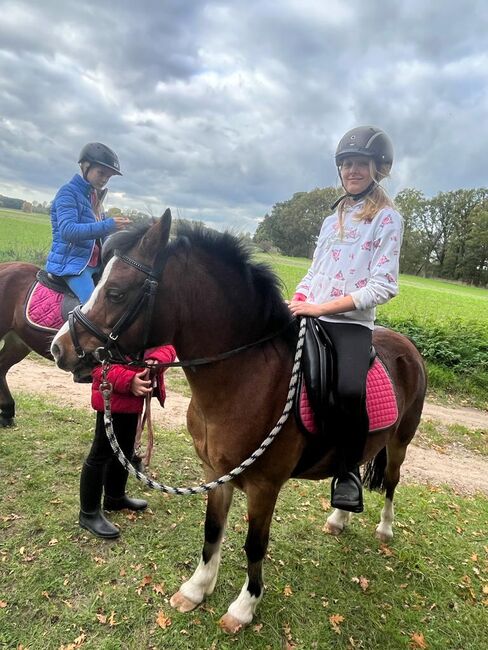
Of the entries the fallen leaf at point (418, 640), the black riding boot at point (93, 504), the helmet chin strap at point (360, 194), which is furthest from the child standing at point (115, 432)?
the fallen leaf at point (418, 640)

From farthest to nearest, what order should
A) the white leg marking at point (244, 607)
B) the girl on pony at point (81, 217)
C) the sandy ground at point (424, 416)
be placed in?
1. the sandy ground at point (424, 416)
2. the girl on pony at point (81, 217)
3. the white leg marking at point (244, 607)

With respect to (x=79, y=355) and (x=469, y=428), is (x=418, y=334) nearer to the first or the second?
(x=469, y=428)

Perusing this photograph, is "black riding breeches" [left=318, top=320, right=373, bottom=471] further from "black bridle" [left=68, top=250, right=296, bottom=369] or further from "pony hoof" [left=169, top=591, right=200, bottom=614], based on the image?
"pony hoof" [left=169, top=591, right=200, bottom=614]

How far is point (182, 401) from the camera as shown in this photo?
6.85 meters

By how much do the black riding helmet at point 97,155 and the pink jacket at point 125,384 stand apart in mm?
2447

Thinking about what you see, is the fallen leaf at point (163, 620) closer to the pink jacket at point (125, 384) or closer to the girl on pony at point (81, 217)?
the pink jacket at point (125, 384)

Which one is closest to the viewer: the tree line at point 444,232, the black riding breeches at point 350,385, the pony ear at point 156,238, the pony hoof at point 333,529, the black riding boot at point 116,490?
the pony ear at point 156,238

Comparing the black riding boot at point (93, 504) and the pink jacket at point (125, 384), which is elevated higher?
the pink jacket at point (125, 384)

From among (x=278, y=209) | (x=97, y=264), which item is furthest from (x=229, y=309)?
(x=278, y=209)

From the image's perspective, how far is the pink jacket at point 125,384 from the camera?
2.96 metres

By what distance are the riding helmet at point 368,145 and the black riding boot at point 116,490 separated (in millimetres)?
3275

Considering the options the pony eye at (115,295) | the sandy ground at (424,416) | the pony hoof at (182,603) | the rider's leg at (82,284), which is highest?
the pony eye at (115,295)

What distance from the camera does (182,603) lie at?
9.50ft

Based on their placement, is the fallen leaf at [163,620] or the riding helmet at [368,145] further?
the fallen leaf at [163,620]
